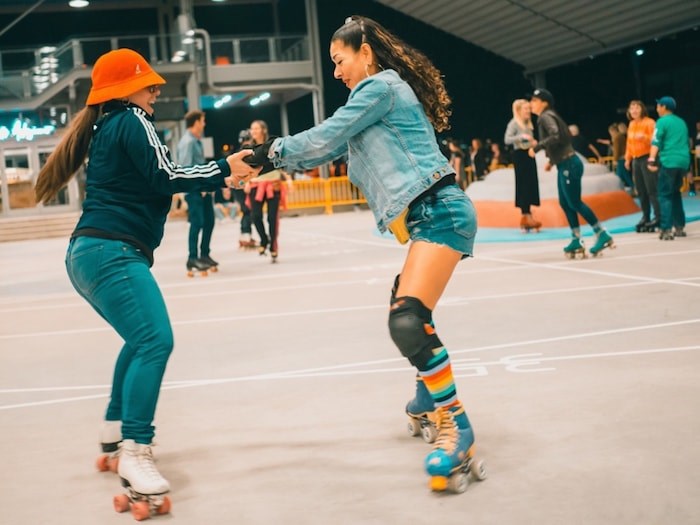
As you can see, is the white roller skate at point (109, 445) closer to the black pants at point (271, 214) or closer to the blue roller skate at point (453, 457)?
the blue roller skate at point (453, 457)

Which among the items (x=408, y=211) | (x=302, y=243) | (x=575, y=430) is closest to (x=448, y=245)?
(x=408, y=211)

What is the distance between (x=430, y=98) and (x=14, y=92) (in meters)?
28.0

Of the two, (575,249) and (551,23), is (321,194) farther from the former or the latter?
(575,249)

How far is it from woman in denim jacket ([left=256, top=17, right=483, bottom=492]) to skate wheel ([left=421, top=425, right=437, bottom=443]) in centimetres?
13

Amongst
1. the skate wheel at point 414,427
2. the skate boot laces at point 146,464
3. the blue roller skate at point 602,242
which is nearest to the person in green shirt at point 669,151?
the blue roller skate at point 602,242

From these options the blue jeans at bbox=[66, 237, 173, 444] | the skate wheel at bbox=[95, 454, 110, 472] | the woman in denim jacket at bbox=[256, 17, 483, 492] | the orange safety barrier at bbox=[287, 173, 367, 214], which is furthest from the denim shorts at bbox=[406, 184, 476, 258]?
the orange safety barrier at bbox=[287, 173, 367, 214]

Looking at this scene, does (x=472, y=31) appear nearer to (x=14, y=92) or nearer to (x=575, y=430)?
(x=14, y=92)

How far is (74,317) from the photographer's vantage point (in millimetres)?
8914

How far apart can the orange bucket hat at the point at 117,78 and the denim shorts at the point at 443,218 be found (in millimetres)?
1167

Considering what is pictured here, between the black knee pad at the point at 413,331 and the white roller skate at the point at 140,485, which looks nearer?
the white roller skate at the point at 140,485

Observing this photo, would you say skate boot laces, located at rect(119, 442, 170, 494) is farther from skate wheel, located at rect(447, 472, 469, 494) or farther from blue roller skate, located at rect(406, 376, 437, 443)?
blue roller skate, located at rect(406, 376, 437, 443)

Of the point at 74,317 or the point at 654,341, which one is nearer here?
the point at 654,341

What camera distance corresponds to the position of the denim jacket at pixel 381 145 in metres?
3.59

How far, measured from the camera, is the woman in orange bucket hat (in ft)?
11.3
